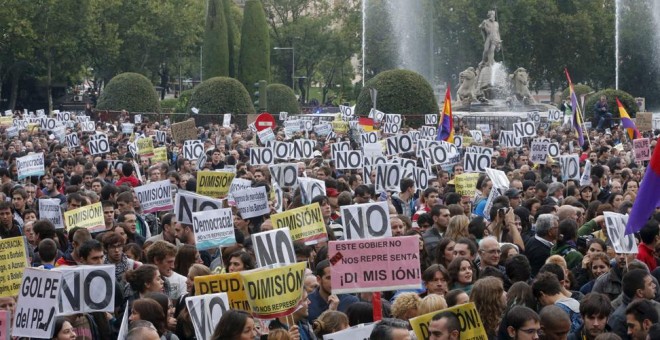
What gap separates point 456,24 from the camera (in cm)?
8456

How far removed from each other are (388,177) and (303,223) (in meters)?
5.02

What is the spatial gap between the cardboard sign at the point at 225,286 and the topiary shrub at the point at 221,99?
4248cm

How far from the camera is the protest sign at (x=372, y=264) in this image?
10.4 meters

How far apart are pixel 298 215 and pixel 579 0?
2939 inches

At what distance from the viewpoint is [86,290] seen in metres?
10.1

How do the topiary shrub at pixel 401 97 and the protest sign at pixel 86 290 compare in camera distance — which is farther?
the topiary shrub at pixel 401 97

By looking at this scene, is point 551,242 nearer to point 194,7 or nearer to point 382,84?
point 382,84

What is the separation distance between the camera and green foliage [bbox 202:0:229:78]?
69125 mm

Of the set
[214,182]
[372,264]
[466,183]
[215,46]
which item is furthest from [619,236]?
[215,46]

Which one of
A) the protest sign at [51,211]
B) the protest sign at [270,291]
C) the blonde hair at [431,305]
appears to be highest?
the protest sign at [270,291]

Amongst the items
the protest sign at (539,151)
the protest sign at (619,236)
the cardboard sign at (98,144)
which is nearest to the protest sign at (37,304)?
the protest sign at (619,236)

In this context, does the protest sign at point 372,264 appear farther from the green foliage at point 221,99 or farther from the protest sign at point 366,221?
the green foliage at point 221,99

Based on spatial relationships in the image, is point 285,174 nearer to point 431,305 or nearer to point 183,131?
point 431,305

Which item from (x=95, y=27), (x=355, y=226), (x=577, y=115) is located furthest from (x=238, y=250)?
(x=95, y=27)
